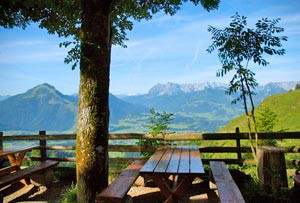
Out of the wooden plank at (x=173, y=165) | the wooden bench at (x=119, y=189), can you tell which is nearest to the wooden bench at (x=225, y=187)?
the wooden plank at (x=173, y=165)

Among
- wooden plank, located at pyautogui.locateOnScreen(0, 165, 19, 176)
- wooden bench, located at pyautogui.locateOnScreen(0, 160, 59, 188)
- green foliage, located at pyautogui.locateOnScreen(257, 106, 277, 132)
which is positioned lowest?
wooden plank, located at pyautogui.locateOnScreen(0, 165, 19, 176)

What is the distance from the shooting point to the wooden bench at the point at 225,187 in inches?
105

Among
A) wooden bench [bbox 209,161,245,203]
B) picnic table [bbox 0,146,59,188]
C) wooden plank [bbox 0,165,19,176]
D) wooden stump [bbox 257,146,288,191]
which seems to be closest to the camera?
wooden bench [bbox 209,161,245,203]

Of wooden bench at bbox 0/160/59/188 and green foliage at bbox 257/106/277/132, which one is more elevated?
green foliage at bbox 257/106/277/132

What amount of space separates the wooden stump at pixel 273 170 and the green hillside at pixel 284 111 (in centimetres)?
1700

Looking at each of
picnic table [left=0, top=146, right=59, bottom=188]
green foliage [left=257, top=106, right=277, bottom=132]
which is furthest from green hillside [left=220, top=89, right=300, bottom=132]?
picnic table [left=0, top=146, right=59, bottom=188]

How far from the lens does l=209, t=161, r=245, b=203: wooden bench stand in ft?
8.74

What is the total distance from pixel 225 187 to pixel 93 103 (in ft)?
7.35

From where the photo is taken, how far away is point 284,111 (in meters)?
25.7

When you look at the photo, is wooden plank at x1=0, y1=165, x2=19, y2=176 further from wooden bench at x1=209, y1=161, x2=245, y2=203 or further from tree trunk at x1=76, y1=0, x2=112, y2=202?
wooden bench at x1=209, y1=161, x2=245, y2=203

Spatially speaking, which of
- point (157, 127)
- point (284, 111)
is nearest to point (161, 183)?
point (157, 127)

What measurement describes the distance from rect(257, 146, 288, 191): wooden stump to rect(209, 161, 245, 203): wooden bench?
744 mm

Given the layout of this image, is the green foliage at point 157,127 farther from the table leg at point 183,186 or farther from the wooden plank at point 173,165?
the table leg at point 183,186

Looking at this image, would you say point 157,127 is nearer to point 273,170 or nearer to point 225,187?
point 273,170
